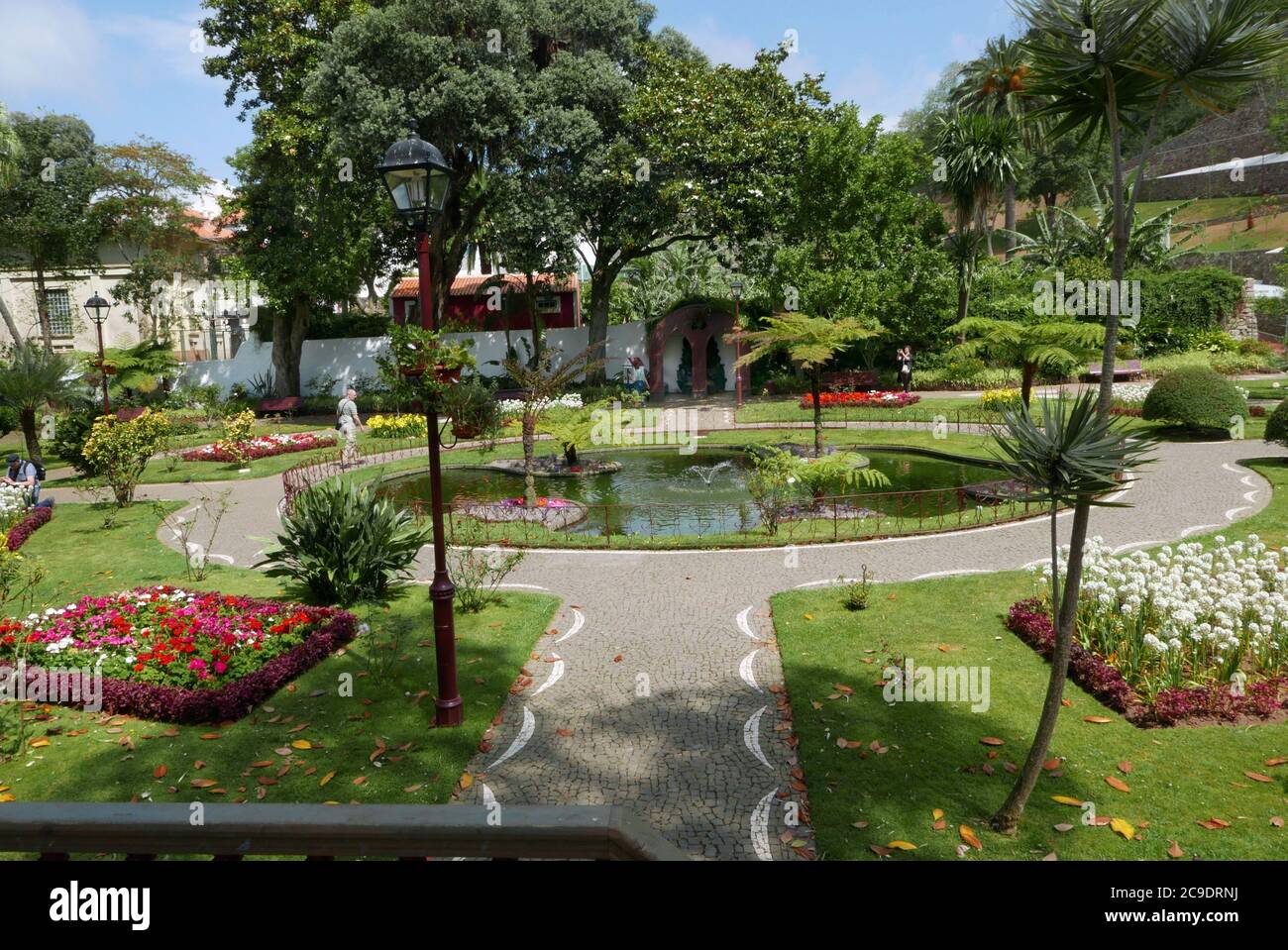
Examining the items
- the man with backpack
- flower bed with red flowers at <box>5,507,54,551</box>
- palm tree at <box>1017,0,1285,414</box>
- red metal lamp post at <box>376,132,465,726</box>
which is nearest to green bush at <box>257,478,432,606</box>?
red metal lamp post at <box>376,132,465,726</box>

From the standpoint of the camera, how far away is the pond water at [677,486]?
16.7 meters

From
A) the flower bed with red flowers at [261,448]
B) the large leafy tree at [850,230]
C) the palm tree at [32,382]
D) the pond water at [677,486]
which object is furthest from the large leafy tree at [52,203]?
the large leafy tree at [850,230]

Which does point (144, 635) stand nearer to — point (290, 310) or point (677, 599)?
point (677, 599)

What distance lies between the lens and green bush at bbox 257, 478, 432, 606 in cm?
1142

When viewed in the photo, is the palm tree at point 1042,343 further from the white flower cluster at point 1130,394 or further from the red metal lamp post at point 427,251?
the red metal lamp post at point 427,251

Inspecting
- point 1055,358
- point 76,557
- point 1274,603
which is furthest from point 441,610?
point 1055,358

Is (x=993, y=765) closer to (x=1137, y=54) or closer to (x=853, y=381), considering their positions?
(x=1137, y=54)

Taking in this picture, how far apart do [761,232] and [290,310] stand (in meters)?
21.0

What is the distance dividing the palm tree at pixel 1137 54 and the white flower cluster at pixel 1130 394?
23586 millimetres

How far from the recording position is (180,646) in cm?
905

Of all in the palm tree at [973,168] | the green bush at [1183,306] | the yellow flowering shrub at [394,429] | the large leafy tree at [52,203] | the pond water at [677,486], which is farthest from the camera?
the large leafy tree at [52,203]

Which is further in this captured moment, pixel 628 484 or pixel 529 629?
pixel 628 484

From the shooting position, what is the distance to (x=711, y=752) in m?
7.42

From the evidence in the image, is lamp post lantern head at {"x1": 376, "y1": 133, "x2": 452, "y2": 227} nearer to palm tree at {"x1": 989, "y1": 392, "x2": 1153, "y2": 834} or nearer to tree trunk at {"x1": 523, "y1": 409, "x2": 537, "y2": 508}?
palm tree at {"x1": 989, "y1": 392, "x2": 1153, "y2": 834}
